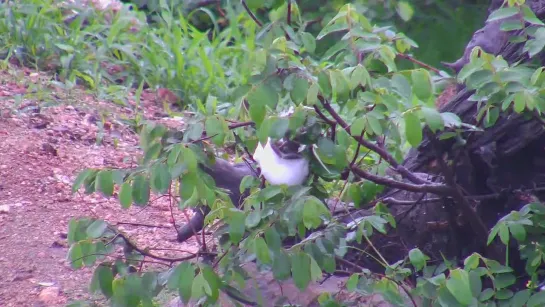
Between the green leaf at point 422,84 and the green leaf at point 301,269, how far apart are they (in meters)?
0.42

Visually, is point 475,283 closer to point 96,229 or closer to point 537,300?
point 537,300

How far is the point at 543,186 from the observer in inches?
92.7

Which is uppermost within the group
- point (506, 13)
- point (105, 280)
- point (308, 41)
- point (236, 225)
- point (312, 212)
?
point (506, 13)

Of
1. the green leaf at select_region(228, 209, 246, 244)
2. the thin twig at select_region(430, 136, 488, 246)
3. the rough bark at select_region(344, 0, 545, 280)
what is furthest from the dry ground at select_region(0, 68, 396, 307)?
the green leaf at select_region(228, 209, 246, 244)

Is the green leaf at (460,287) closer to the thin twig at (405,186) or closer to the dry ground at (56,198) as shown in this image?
the thin twig at (405,186)

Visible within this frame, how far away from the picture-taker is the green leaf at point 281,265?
6.11 feet

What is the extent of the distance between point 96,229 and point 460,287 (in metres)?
0.82

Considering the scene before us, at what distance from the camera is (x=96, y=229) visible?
2.00 meters

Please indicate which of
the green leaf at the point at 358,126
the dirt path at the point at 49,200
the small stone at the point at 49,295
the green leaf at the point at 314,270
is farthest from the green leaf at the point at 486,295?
the small stone at the point at 49,295

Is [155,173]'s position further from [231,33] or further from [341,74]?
[231,33]

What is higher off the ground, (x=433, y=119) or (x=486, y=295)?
(x=433, y=119)

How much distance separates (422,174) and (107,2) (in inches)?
147

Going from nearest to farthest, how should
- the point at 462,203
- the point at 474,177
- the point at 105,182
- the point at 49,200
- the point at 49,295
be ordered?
the point at 105,182
the point at 462,203
the point at 474,177
the point at 49,295
the point at 49,200

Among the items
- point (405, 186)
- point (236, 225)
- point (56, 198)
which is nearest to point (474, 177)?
point (405, 186)
